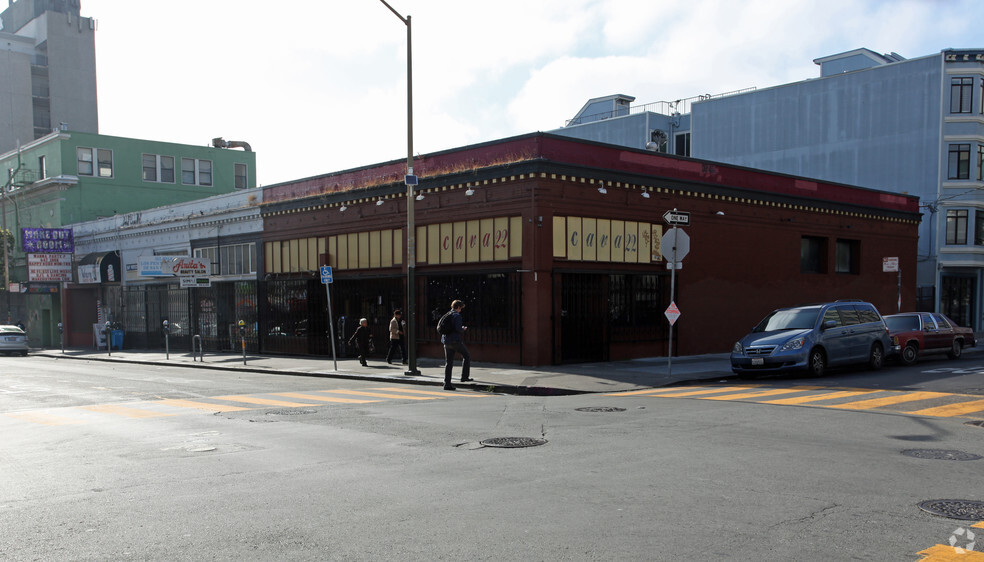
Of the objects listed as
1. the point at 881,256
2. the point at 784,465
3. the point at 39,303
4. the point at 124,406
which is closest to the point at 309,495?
the point at 784,465

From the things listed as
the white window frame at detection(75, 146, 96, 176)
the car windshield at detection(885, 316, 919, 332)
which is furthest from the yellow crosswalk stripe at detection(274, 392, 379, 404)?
the white window frame at detection(75, 146, 96, 176)

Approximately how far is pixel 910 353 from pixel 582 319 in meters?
8.71

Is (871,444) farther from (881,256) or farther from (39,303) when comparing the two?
(39,303)

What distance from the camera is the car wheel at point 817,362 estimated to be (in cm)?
1680

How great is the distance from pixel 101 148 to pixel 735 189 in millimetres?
36393

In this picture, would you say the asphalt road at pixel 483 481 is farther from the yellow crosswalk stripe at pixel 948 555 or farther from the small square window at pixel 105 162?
the small square window at pixel 105 162

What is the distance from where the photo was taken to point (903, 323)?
815 inches

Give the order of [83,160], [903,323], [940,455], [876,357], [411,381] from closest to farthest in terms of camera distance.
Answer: [940,455]
[411,381]
[876,357]
[903,323]
[83,160]

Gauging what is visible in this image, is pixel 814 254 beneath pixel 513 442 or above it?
above

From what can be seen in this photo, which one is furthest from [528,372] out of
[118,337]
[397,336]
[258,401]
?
[118,337]

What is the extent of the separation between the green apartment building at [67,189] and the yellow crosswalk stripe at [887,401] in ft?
134

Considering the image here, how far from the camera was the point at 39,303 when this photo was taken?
1817 inches

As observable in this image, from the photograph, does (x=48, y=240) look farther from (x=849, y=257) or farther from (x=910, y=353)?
(x=910, y=353)

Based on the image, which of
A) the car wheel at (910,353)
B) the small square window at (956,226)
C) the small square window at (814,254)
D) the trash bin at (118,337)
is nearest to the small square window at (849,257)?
the small square window at (814,254)
